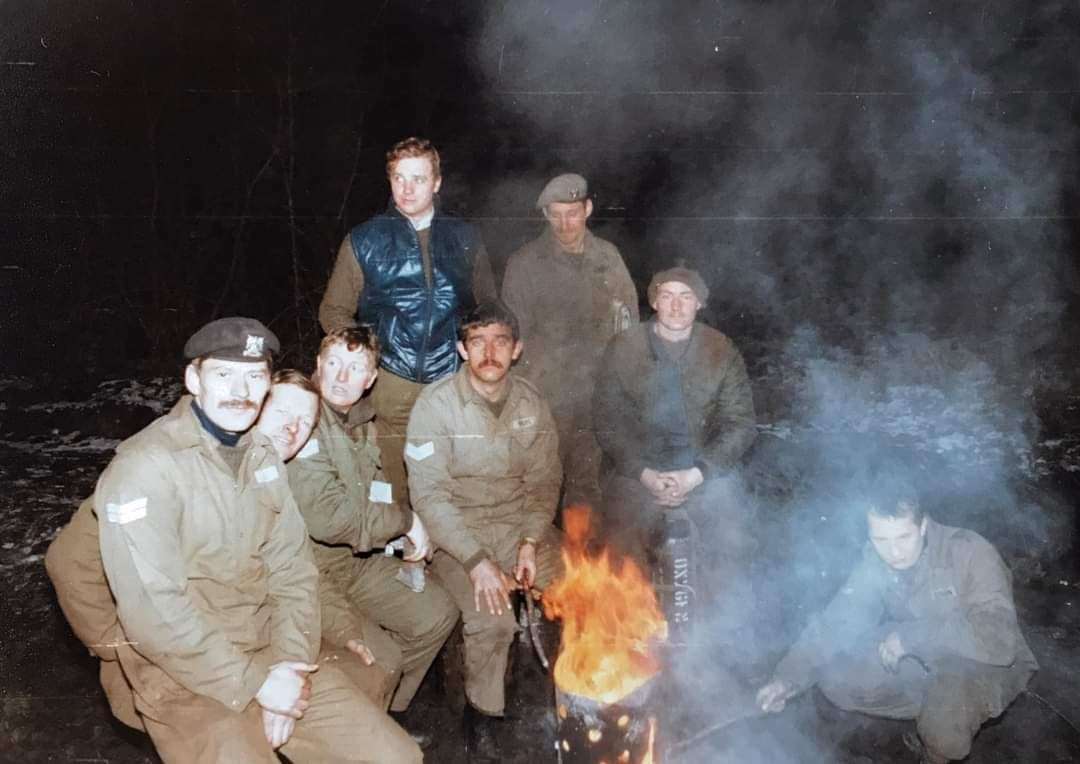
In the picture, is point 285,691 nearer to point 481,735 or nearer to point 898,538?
point 481,735

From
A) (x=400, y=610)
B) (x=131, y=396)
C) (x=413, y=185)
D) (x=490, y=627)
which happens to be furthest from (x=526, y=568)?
(x=131, y=396)

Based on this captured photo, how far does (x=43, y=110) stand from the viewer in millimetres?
8703

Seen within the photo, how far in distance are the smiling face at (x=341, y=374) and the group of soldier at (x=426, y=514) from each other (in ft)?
0.04

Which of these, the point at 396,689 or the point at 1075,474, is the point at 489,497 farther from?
the point at 1075,474

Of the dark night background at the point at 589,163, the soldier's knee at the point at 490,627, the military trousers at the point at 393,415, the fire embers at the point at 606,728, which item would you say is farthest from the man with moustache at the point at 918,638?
the dark night background at the point at 589,163

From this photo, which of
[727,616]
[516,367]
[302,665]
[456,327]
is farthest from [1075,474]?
[302,665]

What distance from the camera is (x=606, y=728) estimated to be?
336 centimetres

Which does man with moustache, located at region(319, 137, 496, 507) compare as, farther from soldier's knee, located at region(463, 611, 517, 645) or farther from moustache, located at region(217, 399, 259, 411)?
moustache, located at region(217, 399, 259, 411)

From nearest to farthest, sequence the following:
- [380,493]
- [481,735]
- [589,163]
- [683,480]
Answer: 1. [481,735]
2. [380,493]
3. [683,480]
4. [589,163]

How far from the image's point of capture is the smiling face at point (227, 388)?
10.5 ft

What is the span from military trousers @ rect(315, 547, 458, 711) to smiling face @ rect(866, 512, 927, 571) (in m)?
2.11

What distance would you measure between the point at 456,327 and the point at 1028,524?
441 cm

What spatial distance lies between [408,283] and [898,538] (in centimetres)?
303

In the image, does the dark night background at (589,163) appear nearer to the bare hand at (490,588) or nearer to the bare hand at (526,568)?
the bare hand at (526,568)
